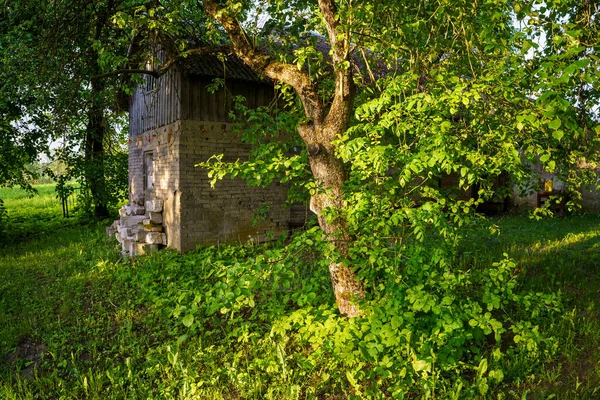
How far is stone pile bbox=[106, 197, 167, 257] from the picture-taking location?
28.2ft

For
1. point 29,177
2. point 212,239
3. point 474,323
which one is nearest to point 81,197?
point 29,177

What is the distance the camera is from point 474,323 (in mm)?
3279

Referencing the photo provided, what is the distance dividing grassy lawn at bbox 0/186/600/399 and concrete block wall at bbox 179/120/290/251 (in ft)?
3.42

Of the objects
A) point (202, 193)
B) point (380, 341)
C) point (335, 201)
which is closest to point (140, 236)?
point (202, 193)

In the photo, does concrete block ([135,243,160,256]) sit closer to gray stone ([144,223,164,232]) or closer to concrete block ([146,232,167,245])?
concrete block ([146,232,167,245])

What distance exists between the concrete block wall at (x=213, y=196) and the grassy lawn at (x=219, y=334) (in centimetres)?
104

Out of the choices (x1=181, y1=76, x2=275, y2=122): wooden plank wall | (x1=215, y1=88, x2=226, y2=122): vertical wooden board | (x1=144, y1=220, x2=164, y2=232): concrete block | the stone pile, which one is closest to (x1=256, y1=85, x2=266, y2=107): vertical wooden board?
(x1=181, y1=76, x2=275, y2=122): wooden plank wall

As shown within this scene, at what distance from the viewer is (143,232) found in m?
8.94

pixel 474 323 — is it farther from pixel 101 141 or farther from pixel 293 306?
pixel 101 141

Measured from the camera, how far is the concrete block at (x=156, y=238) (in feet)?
28.6

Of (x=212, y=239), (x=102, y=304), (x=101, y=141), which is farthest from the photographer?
(x=101, y=141)

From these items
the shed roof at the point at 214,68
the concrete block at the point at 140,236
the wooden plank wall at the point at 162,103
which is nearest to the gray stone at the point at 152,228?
the concrete block at the point at 140,236

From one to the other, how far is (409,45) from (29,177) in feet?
45.3

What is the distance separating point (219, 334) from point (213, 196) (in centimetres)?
441
